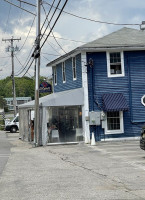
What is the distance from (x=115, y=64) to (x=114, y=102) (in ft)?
8.11

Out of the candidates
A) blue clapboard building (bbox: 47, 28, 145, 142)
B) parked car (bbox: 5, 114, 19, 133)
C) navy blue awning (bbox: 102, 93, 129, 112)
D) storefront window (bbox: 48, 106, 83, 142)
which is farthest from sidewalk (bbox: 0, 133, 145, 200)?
parked car (bbox: 5, 114, 19, 133)

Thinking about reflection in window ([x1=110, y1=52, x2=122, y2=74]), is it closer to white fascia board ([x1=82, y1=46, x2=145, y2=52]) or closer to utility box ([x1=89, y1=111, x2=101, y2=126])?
white fascia board ([x1=82, y1=46, x2=145, y2=52])

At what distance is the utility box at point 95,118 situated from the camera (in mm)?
23922

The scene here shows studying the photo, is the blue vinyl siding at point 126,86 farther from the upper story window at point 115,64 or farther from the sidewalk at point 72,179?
the sidewalk at point 72,179

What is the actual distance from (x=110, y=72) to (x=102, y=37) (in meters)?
3.22

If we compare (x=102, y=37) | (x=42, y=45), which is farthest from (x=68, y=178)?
(x=102, y=37)

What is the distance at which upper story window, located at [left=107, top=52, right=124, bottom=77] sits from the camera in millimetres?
24766

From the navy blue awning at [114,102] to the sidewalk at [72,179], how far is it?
7141mm

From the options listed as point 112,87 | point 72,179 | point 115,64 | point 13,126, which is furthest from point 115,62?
point 13,126

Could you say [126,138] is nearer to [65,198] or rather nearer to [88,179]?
[88,179]

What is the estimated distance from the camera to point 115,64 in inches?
978

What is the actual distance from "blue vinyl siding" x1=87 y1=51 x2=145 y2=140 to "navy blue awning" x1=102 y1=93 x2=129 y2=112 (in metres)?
0.32

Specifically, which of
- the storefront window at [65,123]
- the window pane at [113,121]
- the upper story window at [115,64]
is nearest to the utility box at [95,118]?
the storefront window at [65,123]

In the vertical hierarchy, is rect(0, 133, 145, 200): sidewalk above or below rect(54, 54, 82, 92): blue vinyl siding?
below
